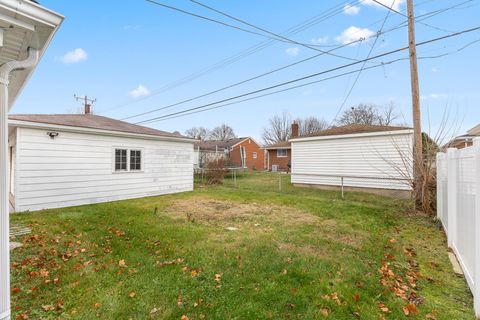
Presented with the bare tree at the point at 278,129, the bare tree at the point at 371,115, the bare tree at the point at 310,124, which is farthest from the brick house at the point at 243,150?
the bare tree at the point at 371,115

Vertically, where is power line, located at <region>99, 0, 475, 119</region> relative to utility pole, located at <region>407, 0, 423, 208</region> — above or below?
above

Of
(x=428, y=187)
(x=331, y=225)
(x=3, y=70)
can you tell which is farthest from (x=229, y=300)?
(x=428, y=187)

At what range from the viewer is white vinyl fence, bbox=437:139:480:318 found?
8.49ft

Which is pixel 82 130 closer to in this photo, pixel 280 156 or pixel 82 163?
pixel 82 163

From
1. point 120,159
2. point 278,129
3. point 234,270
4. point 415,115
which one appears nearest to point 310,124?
point 278,129

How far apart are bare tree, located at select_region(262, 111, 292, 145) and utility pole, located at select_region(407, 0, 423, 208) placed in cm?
3935

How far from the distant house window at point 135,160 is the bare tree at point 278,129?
39.2 m

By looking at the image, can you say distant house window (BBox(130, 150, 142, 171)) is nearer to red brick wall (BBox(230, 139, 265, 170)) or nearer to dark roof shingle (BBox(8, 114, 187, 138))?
dark roof shingle (BBox(8, 114, 187, 138))

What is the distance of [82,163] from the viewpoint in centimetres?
877

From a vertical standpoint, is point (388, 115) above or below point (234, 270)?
above

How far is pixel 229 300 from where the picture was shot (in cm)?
285

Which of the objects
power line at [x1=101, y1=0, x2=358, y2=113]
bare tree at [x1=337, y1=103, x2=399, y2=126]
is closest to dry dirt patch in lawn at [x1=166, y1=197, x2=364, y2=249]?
power line at [x1=101, y1=0, x2=358, y2=113]

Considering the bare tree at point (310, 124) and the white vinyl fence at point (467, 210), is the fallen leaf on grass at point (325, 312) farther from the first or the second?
the bare tree at point (310, 124)

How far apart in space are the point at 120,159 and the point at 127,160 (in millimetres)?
290
